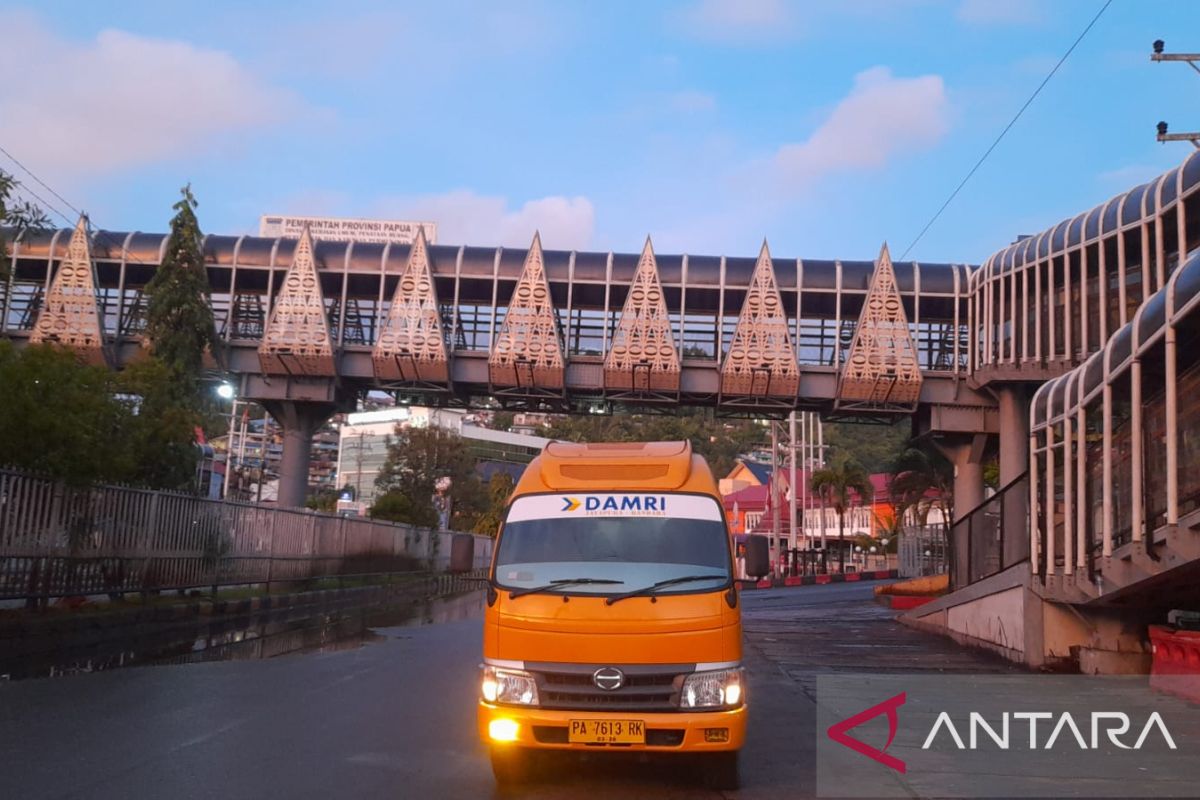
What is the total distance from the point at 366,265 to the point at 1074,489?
74.0ft

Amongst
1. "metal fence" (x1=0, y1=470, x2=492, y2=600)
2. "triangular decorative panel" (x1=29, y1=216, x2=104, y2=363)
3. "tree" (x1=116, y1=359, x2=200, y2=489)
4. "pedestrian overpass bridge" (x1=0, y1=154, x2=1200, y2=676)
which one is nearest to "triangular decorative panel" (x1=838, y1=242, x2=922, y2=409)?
"pedestrian overpass bridge" (x1=0, y1=154, x2=1200, y2=676)

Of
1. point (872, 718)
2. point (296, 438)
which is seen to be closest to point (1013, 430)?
point (872, 718)

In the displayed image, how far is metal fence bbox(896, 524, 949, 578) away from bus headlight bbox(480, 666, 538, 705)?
31.0 m

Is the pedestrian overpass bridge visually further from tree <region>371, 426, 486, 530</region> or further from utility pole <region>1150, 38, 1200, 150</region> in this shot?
tree <region>371, 426, 486, 530</region>

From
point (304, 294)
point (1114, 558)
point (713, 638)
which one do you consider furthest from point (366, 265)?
point (713, 638)

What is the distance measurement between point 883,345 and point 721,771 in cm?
2398

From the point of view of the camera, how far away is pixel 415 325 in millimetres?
29500

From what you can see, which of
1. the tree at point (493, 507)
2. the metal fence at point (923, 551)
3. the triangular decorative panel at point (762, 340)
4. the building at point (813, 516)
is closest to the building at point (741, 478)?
the building at point (813, 516)

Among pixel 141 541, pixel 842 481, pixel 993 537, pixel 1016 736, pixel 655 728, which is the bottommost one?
pixel 1016 736

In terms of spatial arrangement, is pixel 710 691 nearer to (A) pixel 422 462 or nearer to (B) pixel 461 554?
(B) pixel 461 554

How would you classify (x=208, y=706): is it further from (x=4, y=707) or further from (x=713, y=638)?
(x=713, y=638)

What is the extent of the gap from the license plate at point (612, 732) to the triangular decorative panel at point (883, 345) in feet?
79.4

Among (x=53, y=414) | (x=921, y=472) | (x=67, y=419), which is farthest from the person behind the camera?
(x=921, y=472)

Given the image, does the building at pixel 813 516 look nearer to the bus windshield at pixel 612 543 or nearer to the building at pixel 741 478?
the building at pixel 741 478
